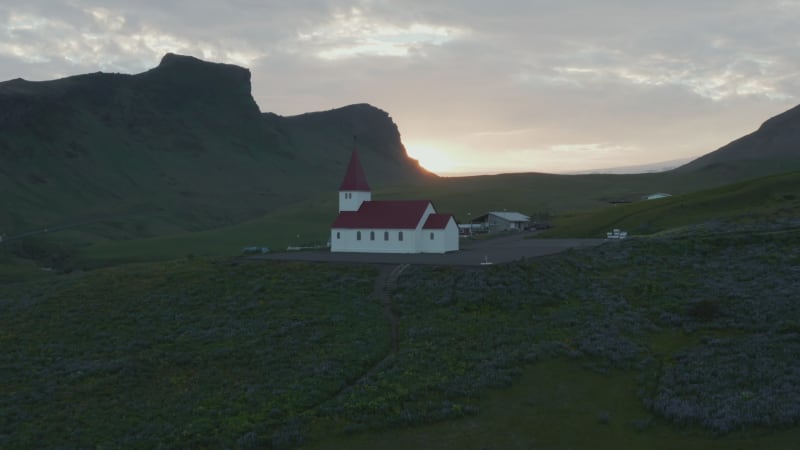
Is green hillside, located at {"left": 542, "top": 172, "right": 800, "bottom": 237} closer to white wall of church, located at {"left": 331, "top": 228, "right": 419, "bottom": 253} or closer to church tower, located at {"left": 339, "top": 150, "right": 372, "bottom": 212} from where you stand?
church tower, located at {"left": 339, "top": 150, "right": 372, "bottom": 212}

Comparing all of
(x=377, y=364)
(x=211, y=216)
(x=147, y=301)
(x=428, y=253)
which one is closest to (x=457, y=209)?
(x=211, y=216)

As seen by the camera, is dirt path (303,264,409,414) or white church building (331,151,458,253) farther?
white church building (331,151,458,253)

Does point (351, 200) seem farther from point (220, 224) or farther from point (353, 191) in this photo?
point (220, 224)

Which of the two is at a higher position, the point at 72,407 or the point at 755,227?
the point at 755,227

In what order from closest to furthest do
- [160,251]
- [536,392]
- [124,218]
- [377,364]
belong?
[536,392]
[377,364]
[160,251]
[124,218]

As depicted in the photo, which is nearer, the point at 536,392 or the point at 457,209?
the point at 536,392

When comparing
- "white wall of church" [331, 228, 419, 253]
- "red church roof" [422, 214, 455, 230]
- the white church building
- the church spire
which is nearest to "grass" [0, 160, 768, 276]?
"red church roof" [422, 214, 455, 230]

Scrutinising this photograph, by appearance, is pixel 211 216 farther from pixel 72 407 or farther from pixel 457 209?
pixel 72 407
